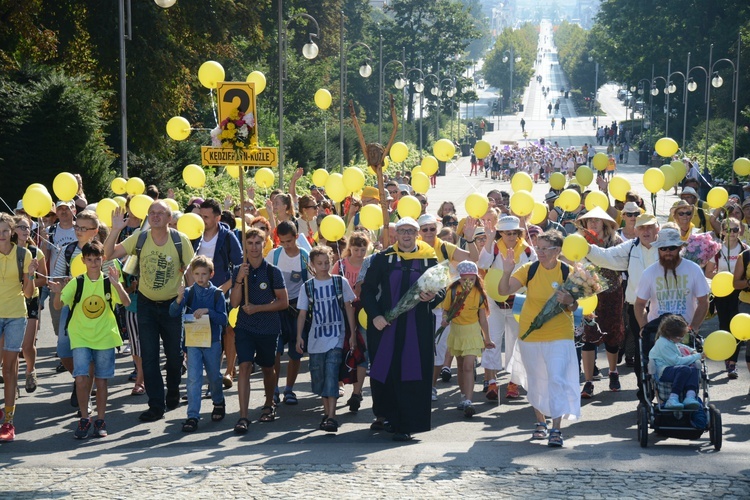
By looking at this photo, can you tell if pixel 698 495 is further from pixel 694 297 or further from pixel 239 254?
pixel 239 254

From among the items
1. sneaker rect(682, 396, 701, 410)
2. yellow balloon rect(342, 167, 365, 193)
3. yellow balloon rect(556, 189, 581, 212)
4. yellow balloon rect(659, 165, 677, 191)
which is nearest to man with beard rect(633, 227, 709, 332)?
sneaker rect(682, 396, 701, 410)

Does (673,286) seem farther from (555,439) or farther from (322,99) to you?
(322,99)

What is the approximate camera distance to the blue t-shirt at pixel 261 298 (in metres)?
10.6

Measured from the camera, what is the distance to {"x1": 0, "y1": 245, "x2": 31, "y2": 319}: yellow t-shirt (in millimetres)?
10414

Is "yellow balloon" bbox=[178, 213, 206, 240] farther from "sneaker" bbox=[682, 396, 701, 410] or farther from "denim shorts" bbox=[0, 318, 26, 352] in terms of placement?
"sneaker" bbox=[682, 396, 701, 410]

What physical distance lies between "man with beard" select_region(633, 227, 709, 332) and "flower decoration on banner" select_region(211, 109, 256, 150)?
3833mm

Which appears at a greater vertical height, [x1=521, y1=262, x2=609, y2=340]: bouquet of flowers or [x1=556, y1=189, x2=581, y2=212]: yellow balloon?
[x1=556, y1=189, x2=581, y2=212]: yellow balloon

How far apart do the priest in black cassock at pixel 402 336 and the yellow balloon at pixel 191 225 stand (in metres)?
Result: 2.27

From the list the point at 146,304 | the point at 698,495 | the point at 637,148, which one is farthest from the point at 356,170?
the point at 637,148

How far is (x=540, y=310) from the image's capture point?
9805 millimetres

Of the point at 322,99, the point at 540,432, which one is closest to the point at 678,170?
the point at 322,99

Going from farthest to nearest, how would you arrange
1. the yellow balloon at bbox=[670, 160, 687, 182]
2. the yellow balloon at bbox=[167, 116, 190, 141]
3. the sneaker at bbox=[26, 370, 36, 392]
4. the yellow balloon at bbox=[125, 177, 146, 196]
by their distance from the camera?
the yellow balloon at bbox=[670, 160, 687, 182], the yellow balloon at bbox=[125, 177, 146, 196], the yellow balloon at bbox=[167, 116, 190, 141], the sneaker at bbox=[26, 370, 36, 392]

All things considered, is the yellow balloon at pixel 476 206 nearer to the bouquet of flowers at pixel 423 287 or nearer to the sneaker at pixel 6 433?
the bouquet of flowers at pixel 423 287

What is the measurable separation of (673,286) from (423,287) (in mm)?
2106
